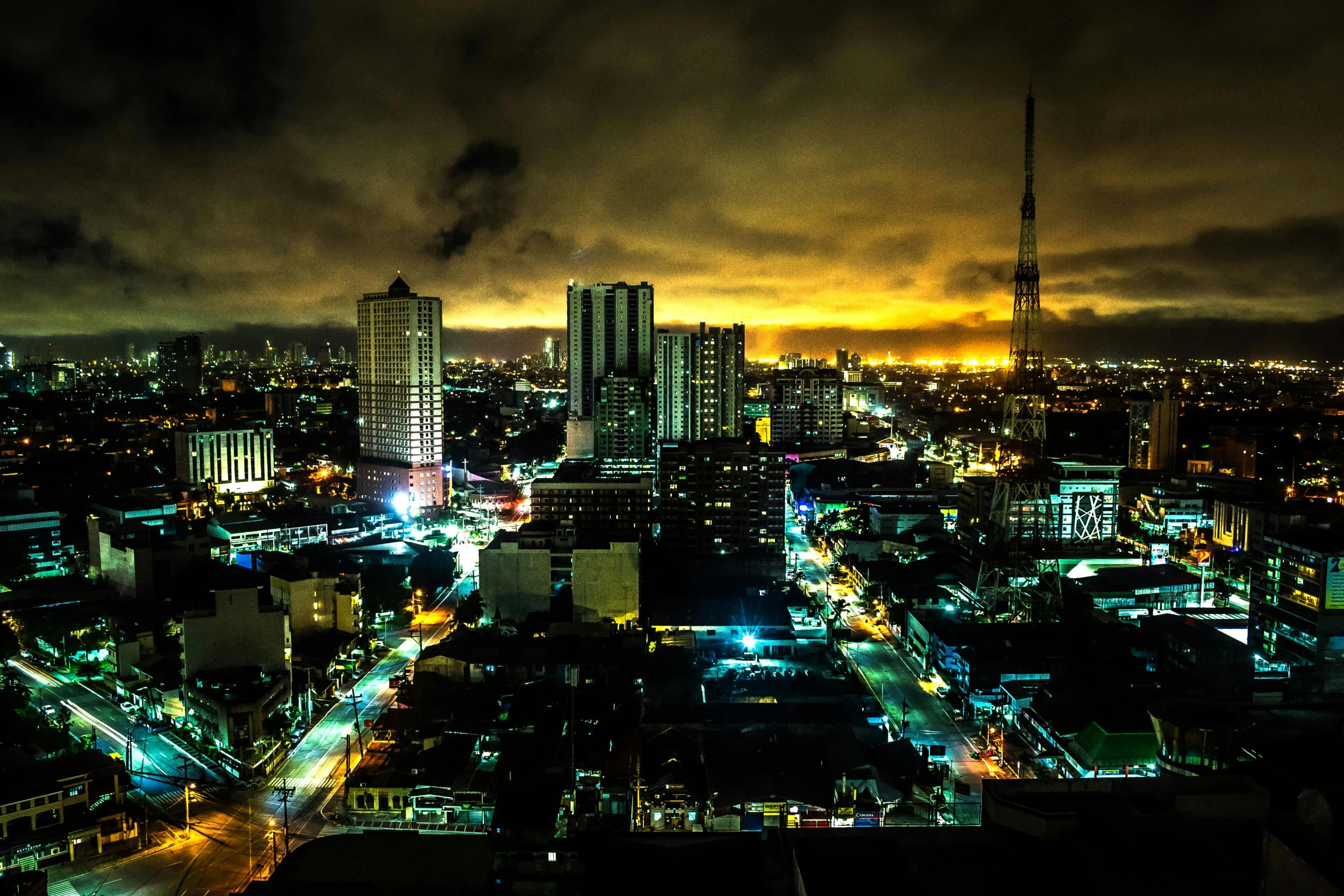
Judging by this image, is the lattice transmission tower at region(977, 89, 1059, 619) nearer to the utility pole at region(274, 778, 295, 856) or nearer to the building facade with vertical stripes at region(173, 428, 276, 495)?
the utility pole at region(274, 778, 295, 856)

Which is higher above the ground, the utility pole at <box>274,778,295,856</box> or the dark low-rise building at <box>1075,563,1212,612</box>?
the dark low-rise building at <box>1075,563,1212,612</box>

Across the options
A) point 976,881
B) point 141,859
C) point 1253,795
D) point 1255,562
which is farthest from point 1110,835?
point 1255,562

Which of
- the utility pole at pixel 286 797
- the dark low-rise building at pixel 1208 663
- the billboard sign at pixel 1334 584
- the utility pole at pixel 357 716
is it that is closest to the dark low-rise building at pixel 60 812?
the utility pole at pixel 286 797

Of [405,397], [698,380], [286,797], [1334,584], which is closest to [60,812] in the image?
[286,797]

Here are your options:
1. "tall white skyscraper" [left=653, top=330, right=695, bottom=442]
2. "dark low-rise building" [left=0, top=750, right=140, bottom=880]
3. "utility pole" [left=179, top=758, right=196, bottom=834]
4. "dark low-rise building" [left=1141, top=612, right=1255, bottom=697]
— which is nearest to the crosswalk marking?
"utility pole" [left=179, top=758, right=196, bottom=834]

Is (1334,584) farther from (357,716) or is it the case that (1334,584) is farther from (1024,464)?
(357,716)

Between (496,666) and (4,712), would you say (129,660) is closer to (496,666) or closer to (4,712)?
(4,712)

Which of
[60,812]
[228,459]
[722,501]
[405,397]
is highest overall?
[405,397]
